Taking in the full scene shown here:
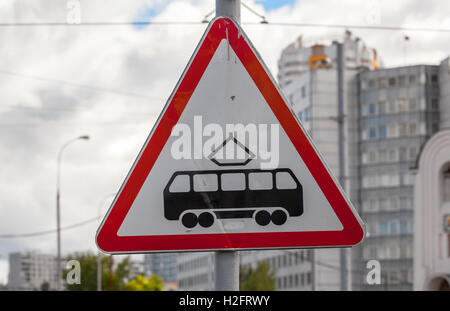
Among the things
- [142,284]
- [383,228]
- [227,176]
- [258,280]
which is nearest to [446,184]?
[142,284]

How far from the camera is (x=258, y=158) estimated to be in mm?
3686

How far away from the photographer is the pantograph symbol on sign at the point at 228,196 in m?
3.65

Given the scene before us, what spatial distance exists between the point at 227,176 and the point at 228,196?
0.07 metres

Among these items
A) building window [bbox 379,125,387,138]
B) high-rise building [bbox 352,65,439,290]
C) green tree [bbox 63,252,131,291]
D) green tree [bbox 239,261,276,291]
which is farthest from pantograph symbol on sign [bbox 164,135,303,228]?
building window [bbox 379,125,387,138]

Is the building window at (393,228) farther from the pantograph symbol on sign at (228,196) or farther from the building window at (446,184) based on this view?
the pantograph symbol on sign at (228,196)

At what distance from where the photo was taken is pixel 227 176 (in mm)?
3660

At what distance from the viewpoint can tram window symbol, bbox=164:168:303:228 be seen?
3646mm

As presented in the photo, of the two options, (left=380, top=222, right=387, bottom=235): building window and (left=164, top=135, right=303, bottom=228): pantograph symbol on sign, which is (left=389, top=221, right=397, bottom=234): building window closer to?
(left=380, top=222, right=387, bottom=235): building window

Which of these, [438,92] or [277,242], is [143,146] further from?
[438,92]

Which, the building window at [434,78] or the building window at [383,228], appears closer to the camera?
the building window at [434,78]

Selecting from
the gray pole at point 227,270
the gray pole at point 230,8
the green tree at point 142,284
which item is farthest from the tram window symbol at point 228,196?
the green tree at point 142,284

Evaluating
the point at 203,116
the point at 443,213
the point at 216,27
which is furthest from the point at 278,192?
the point at 443,213

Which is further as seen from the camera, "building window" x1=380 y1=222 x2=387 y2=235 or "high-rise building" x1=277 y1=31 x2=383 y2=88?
"high-rise building" x1=277 y1=31 x2=383 y2=88
